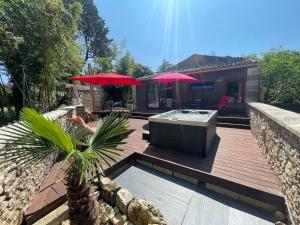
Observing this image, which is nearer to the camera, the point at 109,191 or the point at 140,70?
the point at 109,191

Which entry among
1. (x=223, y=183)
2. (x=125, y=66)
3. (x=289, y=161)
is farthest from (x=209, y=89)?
(x=125, y=66)

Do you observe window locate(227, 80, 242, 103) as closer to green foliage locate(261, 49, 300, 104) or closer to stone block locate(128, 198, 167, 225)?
green foliage locate(261, 49, 300, 104)

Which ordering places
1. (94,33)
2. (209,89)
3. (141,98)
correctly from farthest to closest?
(94,33) < (141,98) < (209,89)

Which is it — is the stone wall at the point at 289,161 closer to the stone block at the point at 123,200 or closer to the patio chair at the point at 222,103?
the stone block at the point at 123,200

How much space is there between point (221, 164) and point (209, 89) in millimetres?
6510

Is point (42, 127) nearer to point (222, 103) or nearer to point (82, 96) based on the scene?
point (222, 103)

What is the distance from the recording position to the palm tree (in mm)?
1403

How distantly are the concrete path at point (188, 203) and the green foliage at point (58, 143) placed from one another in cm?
148

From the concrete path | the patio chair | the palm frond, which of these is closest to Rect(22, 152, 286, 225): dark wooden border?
the concrete path

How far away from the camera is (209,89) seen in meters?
9.01

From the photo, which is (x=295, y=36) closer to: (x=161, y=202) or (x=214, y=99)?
(x=214, y=99)

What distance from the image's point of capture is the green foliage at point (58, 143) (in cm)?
139

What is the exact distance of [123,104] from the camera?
1445 cm

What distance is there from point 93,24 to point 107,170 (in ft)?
78.0
